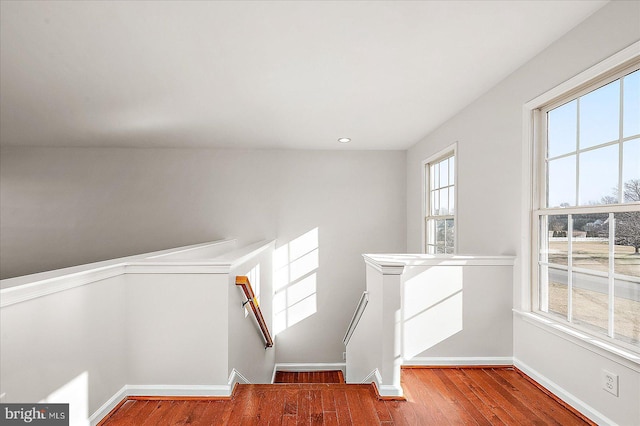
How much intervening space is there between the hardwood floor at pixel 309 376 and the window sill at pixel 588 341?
3606 millimetres

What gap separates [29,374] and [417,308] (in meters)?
2.42

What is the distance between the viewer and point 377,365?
2525mm

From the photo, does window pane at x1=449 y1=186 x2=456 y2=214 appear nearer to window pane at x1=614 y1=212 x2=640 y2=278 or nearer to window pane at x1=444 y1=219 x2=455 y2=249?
window pane at x1=444 y1=219 x2=455 y2=249

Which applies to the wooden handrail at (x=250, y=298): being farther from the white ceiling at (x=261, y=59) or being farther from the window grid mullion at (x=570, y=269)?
the window grid mullion at (x=570, y=269)

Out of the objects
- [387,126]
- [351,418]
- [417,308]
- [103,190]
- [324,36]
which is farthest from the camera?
[103,190]

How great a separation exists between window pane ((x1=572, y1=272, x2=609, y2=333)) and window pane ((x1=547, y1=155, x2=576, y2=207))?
49 centimetres

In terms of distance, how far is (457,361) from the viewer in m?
2.97

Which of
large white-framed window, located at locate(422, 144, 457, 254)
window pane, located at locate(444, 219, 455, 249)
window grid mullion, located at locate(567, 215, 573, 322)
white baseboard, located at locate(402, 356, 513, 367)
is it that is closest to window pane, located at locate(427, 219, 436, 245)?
large white-framed window, located at locate(422, 144, 457, 254)

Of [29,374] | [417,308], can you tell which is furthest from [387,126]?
[29,374]

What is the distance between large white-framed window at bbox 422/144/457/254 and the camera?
4.48m

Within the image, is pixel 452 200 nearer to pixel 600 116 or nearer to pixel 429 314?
pixel 429 314

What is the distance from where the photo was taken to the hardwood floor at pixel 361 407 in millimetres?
2162

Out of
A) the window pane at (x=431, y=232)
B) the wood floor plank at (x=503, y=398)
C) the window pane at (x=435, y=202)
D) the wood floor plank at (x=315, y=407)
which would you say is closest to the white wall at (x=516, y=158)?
the wood floor plank at (x=503, y=398)

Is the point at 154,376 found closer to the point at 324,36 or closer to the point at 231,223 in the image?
the point at 324,36
